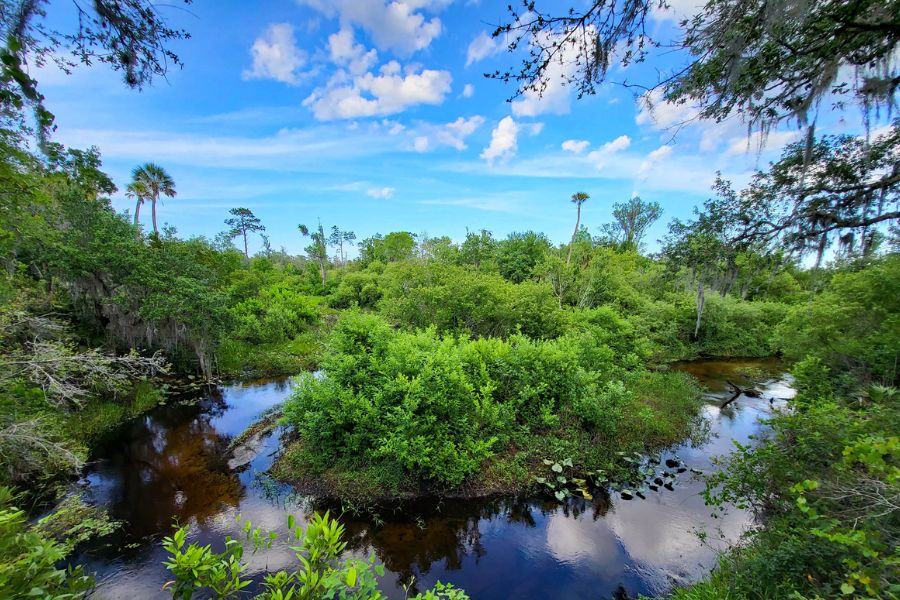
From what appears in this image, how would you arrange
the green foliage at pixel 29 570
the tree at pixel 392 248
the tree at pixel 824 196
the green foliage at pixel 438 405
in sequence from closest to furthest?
the green foliage at pixel 29 570 → the tree at pixel 824 196 → the green foliage at pixel 438 405 → the tree at pixel 392 248

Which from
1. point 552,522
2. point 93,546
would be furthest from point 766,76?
point 93,546

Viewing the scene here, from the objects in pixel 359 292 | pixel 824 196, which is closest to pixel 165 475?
pixel 824 196

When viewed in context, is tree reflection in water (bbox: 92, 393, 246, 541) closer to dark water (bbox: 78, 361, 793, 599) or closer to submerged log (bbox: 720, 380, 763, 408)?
dark water (bbox: 78, 361, 793, 599)

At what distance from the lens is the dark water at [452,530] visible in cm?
562

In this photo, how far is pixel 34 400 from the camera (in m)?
7.17

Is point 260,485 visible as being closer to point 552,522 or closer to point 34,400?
point 34,400

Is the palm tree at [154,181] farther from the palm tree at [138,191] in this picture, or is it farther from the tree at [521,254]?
the tree at [521,254]

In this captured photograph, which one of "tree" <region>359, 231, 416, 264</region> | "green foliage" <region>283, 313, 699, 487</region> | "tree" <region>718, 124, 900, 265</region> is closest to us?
"tree" <region>718, 124, 900, 265</region>

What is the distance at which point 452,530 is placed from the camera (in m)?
6.67

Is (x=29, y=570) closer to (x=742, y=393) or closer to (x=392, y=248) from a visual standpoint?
(x=742, y=393)

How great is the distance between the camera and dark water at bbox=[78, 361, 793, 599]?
562 cm

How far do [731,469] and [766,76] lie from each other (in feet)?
18.0

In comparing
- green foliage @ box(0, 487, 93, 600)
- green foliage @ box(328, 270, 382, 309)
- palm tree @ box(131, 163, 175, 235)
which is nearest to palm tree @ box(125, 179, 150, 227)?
palm tree @ box(131, 163, 175, 235)

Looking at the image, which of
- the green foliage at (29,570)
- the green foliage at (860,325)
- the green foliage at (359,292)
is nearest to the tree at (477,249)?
the green foliage at (359,292)
